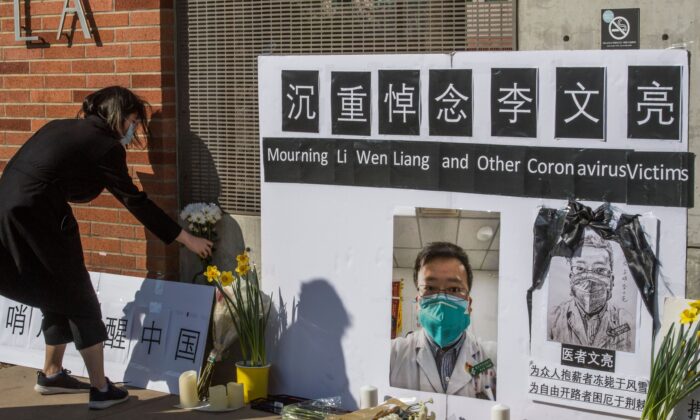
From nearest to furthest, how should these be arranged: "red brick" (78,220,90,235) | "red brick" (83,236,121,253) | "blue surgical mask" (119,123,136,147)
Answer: "blue surgical mask" (119,123,136,147) < "red brick" (83,236,121,253) < "red brick" (78,220,90,235)

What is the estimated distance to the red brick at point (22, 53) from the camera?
22.5 ft

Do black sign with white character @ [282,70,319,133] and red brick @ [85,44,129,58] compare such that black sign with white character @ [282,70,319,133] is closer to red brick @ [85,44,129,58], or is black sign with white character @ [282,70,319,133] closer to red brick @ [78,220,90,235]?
red brick @ [85,44,129,58]

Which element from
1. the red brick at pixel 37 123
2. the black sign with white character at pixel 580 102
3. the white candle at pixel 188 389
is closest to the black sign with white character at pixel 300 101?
the black sign with white character at pixel 580 102

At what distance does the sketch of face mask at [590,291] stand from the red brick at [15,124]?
3.94 metres

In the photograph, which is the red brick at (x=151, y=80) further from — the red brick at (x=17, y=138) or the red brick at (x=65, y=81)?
the red brick at (x=17, y=138)

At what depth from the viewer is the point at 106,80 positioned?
6574 millimetres

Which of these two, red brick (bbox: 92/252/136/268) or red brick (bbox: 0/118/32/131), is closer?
red brick (bbox: 92/252/136/268)

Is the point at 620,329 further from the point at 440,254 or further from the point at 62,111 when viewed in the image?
the point at 62,111

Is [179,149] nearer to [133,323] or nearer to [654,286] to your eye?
[133,323]

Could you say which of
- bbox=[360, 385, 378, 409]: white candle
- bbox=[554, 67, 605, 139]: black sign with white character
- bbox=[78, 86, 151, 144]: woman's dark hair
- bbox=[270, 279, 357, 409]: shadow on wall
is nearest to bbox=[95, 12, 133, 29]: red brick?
bbox=[78, 86, 151, 144]: woman's dark hair

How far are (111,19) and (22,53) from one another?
Answer: 2.71 feet

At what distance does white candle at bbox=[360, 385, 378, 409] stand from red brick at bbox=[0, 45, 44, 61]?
10.6 ft

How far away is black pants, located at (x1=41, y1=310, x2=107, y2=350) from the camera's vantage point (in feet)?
18.9

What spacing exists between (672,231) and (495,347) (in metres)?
1.04
